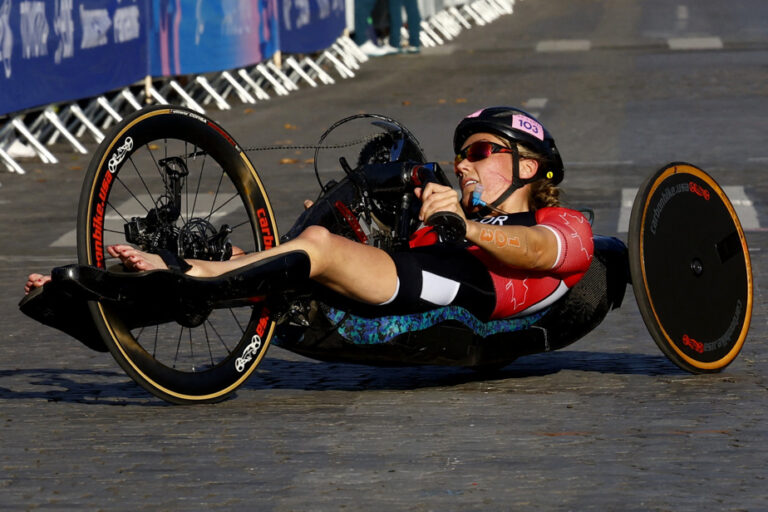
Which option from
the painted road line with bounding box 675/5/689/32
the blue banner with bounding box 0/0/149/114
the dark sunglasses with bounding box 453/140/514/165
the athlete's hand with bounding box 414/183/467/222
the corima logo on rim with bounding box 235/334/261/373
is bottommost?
the corima logo on rim with bounding box 235/334/261/373

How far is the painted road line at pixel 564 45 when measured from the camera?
1268 inches

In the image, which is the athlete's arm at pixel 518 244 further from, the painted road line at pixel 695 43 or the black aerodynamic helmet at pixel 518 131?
the painted road line at pixel 695 43

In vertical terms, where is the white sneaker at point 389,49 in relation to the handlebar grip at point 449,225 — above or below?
above

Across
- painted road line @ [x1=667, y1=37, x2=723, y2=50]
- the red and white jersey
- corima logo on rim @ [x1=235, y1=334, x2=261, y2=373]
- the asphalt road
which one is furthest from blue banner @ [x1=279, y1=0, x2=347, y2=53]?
corima logo on rim @ [x1=235, y1=334, x2=261, y2=373]

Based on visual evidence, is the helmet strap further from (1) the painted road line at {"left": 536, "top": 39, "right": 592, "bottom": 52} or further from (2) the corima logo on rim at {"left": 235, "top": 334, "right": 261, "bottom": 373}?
(1) the painted road line at {"left": 536, "top": 39, "right": 592, "bottom": 52}

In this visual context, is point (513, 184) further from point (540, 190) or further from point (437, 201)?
point (437, 201)

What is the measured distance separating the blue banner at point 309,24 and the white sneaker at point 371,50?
2123 millimetres

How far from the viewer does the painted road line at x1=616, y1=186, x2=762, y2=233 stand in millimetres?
12312

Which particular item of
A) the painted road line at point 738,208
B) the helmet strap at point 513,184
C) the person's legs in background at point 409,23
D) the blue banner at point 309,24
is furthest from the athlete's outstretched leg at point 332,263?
the person's legs in background at point 409,23

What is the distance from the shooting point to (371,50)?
32500mm

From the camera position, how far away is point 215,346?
311 inches

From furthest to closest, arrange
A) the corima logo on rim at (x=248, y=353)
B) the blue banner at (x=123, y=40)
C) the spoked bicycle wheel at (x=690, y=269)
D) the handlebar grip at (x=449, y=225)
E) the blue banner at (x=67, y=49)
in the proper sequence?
the blue banner at (x=123, y=40)
the blue banner at (x=67, y=49)
the spoked bicycle wheel at (x=690, y=269)
the corima logo on rim at (x=248, y=353)
the handlebar grip at (x=449, y=225)

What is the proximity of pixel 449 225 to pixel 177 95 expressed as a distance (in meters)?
17.7

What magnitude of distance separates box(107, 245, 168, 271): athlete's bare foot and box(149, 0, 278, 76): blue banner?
14.7m
